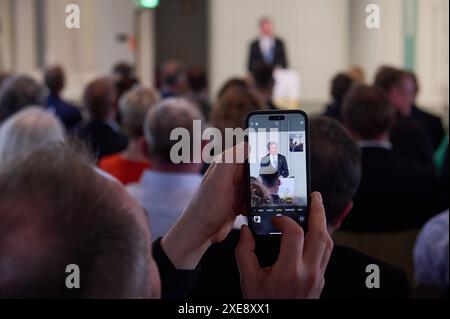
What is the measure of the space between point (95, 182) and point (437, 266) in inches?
68.5

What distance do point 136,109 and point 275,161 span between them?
270 centimetres

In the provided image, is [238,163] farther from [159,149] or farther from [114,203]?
[159,149]

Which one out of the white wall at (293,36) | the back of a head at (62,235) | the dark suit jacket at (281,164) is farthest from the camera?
the white wall at (293,36)

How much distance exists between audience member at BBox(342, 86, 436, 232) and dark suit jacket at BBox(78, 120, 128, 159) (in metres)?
1.38

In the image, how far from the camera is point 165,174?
7.36ft

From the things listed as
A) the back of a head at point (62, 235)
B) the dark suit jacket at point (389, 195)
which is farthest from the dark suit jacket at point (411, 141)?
the back of a head at point (62, 235)

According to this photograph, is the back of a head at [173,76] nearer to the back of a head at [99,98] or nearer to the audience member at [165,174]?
the back of a head at [99,98]

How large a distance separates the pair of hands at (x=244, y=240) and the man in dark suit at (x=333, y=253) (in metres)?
0.02

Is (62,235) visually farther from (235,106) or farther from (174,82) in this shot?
(174,82)

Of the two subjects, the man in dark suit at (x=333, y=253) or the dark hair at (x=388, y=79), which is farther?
the dark hair at (x=388, y=79)

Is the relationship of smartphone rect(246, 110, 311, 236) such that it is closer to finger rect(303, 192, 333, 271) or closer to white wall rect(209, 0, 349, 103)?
finger rect(303, 192, 333, 271)

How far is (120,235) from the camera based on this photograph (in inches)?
31.1

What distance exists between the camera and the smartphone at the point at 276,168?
986 mm
